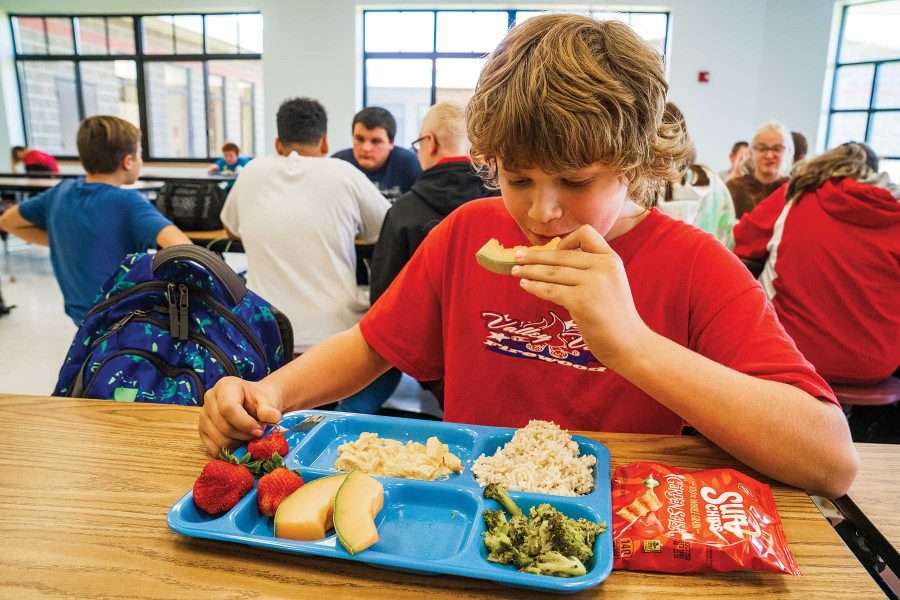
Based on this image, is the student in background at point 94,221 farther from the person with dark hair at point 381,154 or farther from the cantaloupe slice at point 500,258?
the cantaloupe slice at point 500,258

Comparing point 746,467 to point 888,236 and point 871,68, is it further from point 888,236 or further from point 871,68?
point 871,68

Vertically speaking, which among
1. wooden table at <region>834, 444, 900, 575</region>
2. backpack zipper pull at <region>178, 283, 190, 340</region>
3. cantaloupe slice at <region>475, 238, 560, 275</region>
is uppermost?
cantaloupe slice at <region>475, 238, 560, 275</region>

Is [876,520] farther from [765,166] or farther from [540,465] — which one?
[765,166]

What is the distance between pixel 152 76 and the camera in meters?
10.7

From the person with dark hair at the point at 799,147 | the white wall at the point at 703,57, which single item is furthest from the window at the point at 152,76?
the person with dark hair at the point at 799,147

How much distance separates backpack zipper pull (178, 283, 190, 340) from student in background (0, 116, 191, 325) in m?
1.27

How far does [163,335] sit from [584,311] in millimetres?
998

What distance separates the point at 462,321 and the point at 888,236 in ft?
6.55

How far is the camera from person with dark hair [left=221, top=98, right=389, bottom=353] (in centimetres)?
272

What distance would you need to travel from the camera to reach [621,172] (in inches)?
38.1

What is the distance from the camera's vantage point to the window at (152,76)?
10.4 metres

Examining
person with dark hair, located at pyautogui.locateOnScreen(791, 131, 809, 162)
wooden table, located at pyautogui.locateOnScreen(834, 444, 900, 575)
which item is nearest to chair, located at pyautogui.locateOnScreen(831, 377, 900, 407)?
wooden table, located at pyautogui.locateOnScreen(834, 444, 900, 575)

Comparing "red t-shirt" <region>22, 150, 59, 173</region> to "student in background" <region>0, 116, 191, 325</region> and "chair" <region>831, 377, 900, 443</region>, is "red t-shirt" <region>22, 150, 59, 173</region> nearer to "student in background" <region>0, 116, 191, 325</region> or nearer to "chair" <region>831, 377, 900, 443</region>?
"student in background" <region>0, 116, 191, 325</region>

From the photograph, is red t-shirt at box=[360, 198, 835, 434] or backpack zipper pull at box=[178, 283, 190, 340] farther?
backpack zipper pull at box=[178, 283, 190, 340]
